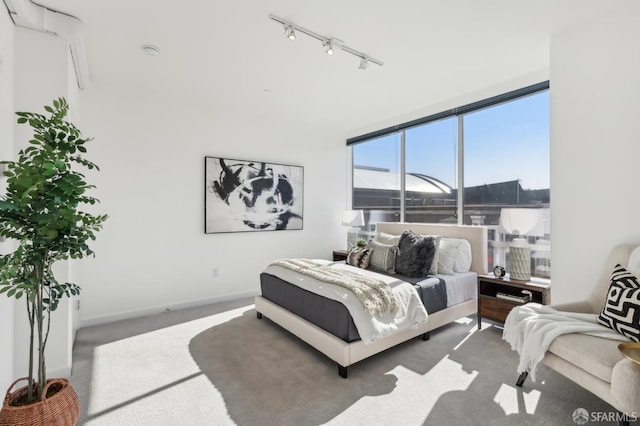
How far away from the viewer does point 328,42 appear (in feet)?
8.58

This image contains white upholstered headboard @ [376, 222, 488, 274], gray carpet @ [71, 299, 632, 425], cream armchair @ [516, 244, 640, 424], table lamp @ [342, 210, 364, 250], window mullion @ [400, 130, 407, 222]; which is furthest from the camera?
table lamp @ [342, 210, 364, 250]

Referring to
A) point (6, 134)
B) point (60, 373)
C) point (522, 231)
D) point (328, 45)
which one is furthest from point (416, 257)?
point (6, 134)

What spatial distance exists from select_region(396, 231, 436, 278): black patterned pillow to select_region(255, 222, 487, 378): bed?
193 millimetres

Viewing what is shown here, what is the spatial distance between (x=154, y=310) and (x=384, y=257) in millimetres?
2878

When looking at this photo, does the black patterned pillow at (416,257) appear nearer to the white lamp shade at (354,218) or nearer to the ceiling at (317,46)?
the white lamp shade at (354,218)

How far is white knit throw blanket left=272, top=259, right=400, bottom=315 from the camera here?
2473mm

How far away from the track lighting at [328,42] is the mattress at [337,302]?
7.13ft

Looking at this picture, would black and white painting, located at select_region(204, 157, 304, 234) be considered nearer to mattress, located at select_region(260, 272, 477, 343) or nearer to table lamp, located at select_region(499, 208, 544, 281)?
mattress, located at select_region(260, 272, 477, 343)

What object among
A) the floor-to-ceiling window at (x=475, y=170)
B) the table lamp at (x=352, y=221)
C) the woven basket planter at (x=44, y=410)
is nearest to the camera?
the woven basket planter at (x=44, y=410)

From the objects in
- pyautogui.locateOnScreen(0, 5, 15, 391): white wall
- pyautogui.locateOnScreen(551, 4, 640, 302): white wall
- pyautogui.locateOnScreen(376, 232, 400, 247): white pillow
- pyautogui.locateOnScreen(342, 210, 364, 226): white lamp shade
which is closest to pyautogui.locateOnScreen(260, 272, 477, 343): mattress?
pyautogui.locateOnScreen(376, 232, 400, 247): white pillow

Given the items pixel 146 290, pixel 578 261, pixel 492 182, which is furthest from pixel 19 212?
pixel 492 182

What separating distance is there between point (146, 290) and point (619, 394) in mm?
4218

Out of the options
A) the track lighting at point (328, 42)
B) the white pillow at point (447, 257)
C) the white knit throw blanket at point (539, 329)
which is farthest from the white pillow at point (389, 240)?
the track lighting at point (328, 42)

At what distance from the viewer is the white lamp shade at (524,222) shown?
116 inches
